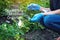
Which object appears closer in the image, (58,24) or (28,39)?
(58,24)

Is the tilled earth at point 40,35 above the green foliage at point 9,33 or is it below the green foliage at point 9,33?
below

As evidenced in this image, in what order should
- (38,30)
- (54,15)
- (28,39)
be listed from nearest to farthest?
(54,15), (28,39), (38,30)

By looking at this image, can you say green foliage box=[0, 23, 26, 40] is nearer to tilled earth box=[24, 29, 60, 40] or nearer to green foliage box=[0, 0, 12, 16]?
tilled earth box=[24, 29, 60, 40]

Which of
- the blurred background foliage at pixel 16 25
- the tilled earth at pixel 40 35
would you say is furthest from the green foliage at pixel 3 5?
the tilled earth at pixel 40 35

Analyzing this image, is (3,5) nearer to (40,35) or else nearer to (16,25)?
(16,25)

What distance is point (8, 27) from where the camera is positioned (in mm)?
4047

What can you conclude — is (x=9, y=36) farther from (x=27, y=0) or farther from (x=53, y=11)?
(x=27, y=0)

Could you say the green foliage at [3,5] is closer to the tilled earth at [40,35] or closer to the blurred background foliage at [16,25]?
the blurred background foliage at [16,25]

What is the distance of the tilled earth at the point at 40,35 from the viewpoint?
169 inches

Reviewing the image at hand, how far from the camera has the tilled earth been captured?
429cm

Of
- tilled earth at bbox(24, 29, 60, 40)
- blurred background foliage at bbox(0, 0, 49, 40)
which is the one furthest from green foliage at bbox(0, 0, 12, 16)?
tilled earth at bbox(24, 29, 60, 40)

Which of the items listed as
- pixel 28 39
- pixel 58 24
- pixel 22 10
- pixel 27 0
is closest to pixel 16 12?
pixel 22 10

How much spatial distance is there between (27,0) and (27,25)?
867 millimetres

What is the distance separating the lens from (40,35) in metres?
4.36
